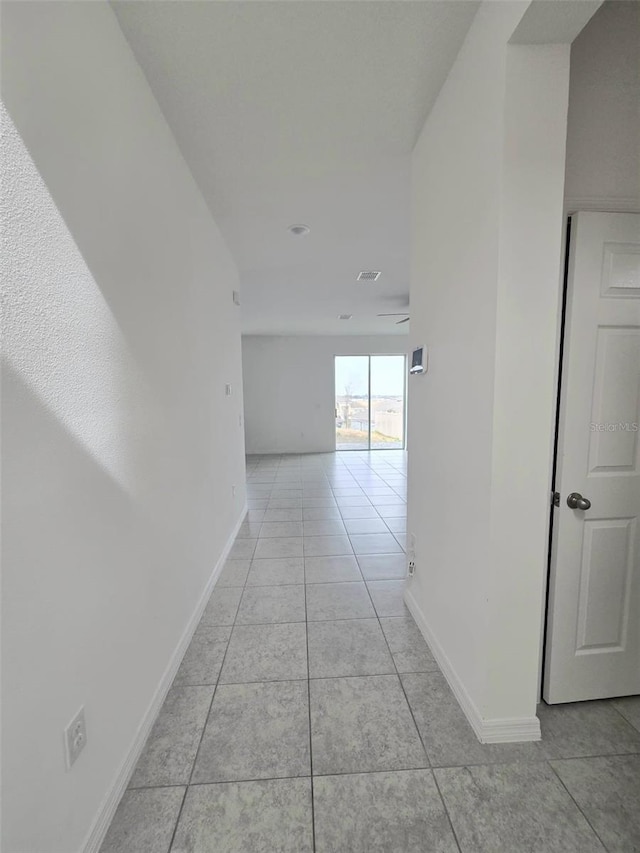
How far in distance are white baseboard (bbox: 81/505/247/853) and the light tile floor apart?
0.03 m

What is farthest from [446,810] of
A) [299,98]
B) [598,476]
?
[299,98]

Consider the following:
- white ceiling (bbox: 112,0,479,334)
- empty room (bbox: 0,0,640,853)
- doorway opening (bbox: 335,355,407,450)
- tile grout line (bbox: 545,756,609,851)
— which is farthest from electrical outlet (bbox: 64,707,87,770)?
doorway opening (bbox: 335,355,407,450)

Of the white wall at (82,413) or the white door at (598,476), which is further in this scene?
the white door at (598,476)

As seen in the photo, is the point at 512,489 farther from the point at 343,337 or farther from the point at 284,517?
the point at 343,337

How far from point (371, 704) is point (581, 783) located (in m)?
0.75

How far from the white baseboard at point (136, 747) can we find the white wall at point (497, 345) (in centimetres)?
130

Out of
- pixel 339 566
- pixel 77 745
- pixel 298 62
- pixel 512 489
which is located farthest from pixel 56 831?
pixel 298 62

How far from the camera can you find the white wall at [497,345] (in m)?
1.19

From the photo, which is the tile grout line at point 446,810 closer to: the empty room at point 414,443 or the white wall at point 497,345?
the empty room at point 414,443

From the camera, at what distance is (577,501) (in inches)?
56.5

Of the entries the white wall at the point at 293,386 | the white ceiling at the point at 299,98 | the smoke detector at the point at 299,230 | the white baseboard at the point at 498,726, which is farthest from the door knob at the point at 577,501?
the white wall at the point at 293,386

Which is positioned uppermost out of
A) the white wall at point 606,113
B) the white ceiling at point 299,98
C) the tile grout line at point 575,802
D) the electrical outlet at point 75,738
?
the white ceiling at point 299,98

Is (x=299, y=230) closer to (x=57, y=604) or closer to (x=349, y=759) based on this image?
(x=57, y=604)

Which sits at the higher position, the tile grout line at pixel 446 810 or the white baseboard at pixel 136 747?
the white baseboard at pixel 136 747
